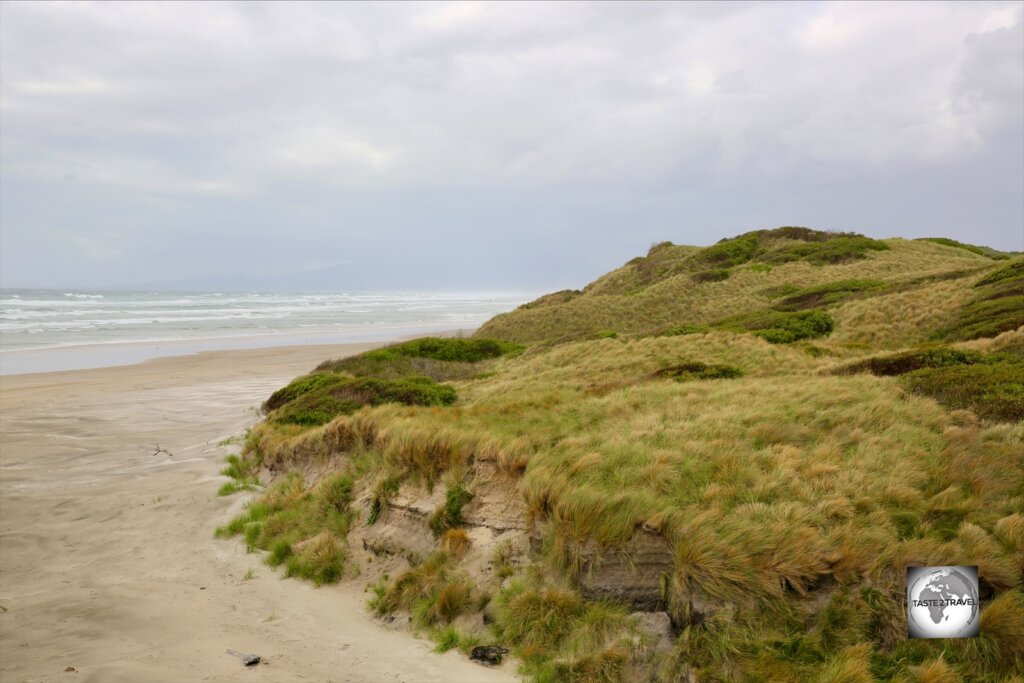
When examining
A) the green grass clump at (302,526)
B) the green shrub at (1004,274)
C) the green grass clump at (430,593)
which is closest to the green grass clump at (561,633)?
the green grass clump at (430,593)

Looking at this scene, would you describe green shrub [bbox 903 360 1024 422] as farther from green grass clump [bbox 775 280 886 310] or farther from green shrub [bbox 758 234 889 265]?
green shrub [bbox 758 234 889 265]

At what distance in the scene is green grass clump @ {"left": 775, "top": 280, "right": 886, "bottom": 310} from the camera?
108 ft

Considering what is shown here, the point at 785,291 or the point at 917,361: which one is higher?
the point at 785,291

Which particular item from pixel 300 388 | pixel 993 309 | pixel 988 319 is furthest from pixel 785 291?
pixel 300 388

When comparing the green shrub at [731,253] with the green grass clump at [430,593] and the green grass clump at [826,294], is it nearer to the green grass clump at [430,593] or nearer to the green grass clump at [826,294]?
the green grass clump at [826,294]

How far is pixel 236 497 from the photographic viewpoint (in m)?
13.0

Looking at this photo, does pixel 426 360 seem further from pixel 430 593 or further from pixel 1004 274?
pixel 1004 274

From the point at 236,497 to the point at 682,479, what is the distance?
9442 millimetres

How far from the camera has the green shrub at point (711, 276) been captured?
48562 mm

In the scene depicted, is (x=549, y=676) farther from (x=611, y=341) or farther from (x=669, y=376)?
(x=611, y=341)

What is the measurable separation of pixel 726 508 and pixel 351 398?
11084 mm

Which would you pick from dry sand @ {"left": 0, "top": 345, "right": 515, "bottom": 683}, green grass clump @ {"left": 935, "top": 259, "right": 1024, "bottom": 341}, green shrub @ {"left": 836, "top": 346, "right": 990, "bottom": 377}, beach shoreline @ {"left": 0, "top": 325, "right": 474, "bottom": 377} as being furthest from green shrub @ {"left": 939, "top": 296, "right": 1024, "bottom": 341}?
beach shoreline @ {"left": 0, "top": 325, "right": 474, "bottom": 377}

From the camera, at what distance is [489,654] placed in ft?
21.7

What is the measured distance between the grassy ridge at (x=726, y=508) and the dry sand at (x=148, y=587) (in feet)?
1.80
